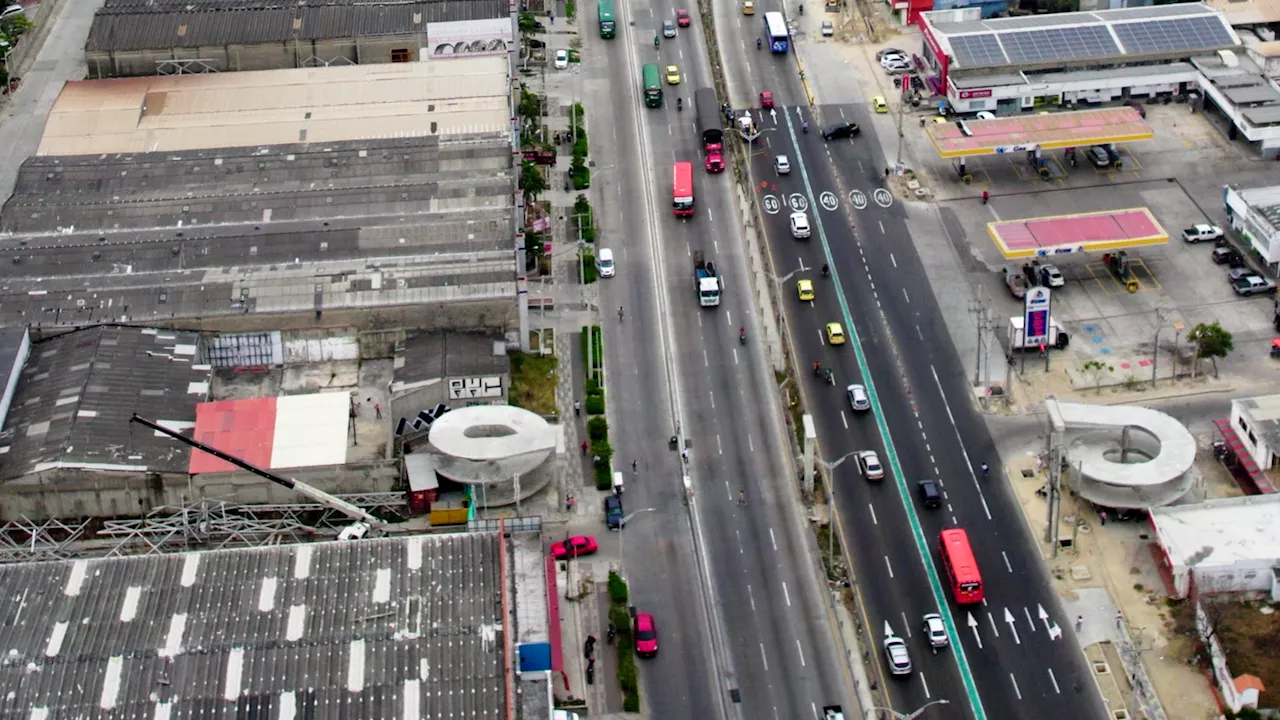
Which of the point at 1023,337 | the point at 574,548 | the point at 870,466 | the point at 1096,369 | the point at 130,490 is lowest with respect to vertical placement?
the point at 574,548

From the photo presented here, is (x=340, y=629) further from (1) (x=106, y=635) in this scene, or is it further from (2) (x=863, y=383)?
(2) (x=863, y=383)

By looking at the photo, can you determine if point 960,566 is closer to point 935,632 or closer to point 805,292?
point 935,632

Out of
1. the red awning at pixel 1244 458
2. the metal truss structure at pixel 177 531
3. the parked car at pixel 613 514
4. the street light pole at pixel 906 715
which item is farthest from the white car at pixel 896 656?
the metal truss structure at pixel 177 531

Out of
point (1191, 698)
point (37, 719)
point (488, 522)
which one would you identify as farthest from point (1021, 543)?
point (37, 719)

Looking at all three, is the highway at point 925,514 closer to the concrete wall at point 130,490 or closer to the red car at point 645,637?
the red car at point 645,637

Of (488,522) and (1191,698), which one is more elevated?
(488,522)

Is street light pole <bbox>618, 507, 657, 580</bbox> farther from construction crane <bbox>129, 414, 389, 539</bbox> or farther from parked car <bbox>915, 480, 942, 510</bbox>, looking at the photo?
parked car <bbox>915, 480, 942, 510</bbox>

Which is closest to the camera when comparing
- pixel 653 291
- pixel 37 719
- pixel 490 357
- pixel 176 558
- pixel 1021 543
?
pixel 37 719

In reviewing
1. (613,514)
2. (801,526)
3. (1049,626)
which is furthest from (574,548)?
(1049,626)
